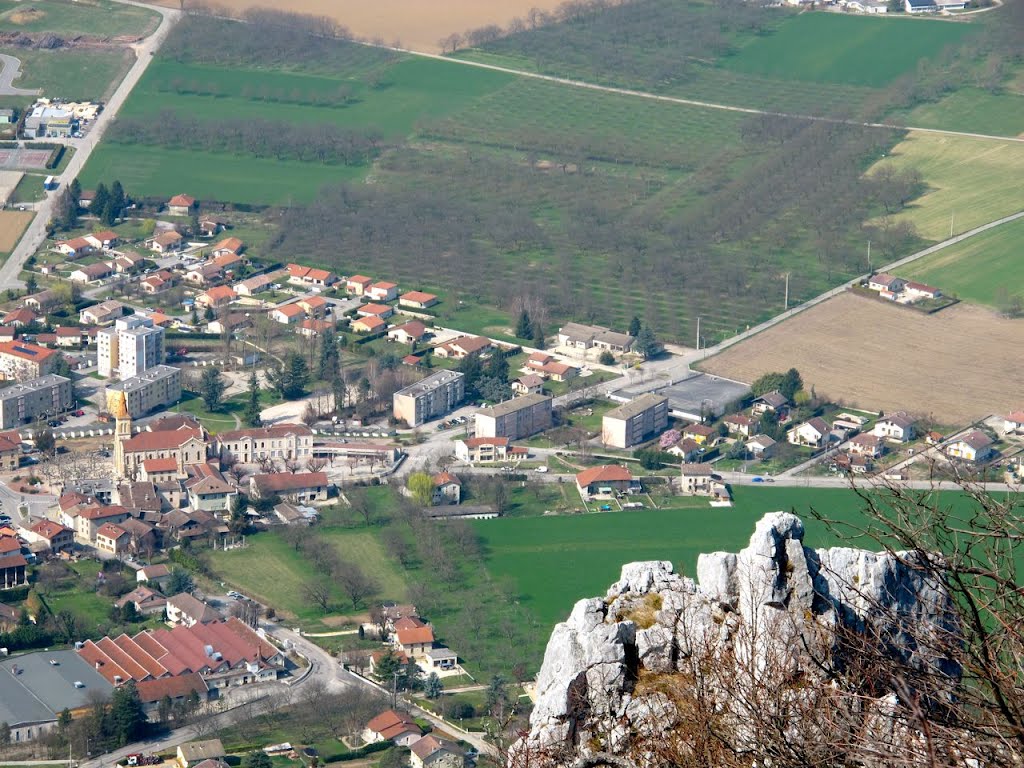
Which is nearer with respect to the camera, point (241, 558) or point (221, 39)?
point (241, 558)

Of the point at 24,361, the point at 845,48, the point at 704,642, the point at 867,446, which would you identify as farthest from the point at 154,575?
the point at 845,48

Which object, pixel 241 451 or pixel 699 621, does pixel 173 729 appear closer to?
pixel 241 451

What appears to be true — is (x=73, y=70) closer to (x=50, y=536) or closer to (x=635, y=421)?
(x=635, y=421)

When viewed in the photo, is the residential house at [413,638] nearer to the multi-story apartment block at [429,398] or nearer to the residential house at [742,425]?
the multi-story apartment block at [429,398]

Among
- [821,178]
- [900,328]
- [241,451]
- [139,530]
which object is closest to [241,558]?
[139,530]

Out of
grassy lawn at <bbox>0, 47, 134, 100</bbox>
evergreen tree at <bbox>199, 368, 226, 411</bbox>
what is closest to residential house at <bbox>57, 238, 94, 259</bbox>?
evergreen tree at <bbox>199, 368, 226, 411</bbox>

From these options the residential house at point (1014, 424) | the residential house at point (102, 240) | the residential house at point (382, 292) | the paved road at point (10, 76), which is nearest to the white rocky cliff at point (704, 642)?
the residential house at point (1014, 424)
